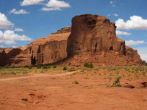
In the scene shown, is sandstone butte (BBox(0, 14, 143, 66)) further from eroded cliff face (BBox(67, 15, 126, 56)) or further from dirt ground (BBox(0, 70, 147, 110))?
dirt ground (BBox(0, 70, 147, 110))

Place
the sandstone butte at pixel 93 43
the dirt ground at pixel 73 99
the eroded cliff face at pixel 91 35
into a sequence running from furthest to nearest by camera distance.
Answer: the eroded cliff face at pixel 91 35, the sandstone butte at pixel 93 43, the dirt ground at pixel 73 99

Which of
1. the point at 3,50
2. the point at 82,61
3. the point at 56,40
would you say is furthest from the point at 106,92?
the point at 3,50

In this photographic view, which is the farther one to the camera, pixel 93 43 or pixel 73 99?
pixel 93 43

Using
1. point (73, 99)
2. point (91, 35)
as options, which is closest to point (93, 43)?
point (91, 35)

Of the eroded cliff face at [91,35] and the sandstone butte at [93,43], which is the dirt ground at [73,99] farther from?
the eroded cliff face at [91,35]

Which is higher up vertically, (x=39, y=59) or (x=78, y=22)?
(x=78, y=22)

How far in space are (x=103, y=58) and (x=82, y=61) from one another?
17.6 ft

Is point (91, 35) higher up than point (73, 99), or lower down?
higher up

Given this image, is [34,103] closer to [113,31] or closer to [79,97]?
[79,97]

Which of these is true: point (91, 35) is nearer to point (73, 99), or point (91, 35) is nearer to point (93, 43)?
point (93, 43)

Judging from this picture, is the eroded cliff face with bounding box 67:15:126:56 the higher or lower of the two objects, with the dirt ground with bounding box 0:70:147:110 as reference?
higher

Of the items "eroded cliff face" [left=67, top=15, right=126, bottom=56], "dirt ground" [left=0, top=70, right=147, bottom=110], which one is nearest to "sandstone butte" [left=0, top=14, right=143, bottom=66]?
"eroded cliff face" [left=67, top=15, right=126, bottom=56]

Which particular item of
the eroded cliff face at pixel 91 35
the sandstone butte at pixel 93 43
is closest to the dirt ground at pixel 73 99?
the sandstone butte at pixel 93 43

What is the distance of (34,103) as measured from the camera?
16.0 metres
